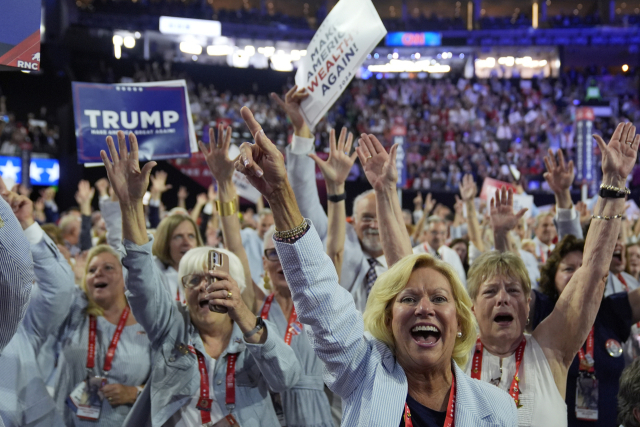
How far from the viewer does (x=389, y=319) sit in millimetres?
2021

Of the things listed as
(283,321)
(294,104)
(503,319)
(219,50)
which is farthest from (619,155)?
(219,50)

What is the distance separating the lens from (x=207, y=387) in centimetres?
266

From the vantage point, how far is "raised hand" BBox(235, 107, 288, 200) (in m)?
1.76

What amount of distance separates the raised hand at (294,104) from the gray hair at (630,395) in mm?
2005

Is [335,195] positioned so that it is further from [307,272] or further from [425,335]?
[307,272]

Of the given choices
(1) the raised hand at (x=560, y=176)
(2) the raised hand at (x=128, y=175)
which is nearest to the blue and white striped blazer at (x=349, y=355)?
(2) the raised hand at (x=128, y=175)

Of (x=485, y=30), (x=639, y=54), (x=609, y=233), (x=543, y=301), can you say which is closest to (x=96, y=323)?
(x=543, y=301)

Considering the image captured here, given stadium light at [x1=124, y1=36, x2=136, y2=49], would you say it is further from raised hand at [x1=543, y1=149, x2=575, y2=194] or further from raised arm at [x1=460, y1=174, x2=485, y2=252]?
raised hand at [x1=543, y1=149, x2=575, y2=194]

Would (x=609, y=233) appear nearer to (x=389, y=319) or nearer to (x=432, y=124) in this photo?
(x=389, y=319)

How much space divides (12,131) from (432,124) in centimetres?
1371

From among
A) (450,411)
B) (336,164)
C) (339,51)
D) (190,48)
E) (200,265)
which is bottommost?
(450,411)

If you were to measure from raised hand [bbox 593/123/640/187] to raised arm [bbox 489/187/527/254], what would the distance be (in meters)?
0.83

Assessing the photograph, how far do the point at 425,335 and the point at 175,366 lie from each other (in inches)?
47.2

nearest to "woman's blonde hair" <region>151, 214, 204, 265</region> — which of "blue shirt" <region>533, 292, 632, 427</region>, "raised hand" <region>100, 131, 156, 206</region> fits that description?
"raised hand" <region>100, 131, 156, 206</region>
